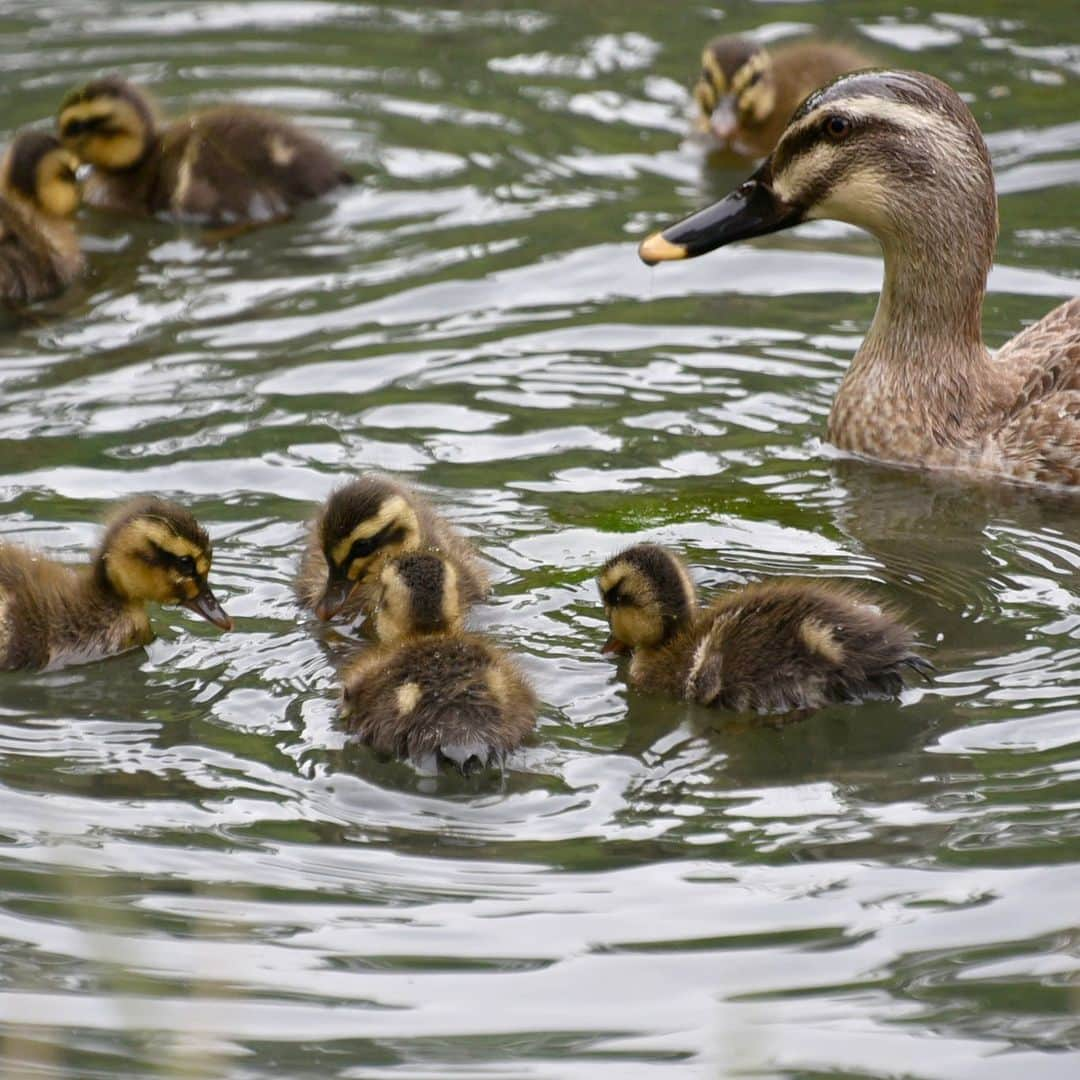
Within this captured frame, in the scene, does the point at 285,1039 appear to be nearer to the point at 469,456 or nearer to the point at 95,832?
the point at 95,832

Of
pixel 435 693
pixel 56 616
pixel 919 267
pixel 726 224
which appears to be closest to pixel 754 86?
pixel 919 267

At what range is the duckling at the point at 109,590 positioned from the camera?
16.6ft

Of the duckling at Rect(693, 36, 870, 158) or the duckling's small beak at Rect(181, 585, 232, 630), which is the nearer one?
the duckling's small beak at Rect(181, 585, 232, 630)

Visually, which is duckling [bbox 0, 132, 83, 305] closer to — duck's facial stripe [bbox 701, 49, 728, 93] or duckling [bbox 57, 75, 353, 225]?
duckling [bbox 57, 75, 353, 225]

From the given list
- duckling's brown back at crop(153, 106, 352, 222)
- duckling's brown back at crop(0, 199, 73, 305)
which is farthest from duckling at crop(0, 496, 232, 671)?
duckling's brown back at crop(153, 106, 352, 222)

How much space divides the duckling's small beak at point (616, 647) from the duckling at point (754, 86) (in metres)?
4.37

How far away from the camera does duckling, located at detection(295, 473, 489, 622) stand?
5.14 m

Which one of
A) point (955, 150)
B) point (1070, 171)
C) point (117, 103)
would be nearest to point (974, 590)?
point (955, 150)

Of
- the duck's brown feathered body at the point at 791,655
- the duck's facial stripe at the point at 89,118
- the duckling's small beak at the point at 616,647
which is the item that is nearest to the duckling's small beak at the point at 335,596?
the duckling's small beak at the point at 616,647

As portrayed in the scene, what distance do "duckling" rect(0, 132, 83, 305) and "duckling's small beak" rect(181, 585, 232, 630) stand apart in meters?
2.81

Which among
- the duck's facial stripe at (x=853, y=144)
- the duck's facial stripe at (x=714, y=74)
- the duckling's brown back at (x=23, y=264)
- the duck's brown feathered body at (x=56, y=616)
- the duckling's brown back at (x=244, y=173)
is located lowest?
the duck's brown feathered body at (x=56, y=616)

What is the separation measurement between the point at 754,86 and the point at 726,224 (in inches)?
110

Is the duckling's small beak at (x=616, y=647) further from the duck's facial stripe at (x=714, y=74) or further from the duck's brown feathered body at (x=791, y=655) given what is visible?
the duck's facial stripe at (x=714, y=74)

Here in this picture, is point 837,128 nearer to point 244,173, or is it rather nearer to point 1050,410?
point 1050,410
